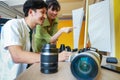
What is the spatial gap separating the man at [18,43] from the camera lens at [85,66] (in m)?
0.42

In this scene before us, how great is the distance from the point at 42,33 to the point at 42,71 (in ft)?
3.24

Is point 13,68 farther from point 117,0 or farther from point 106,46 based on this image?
point 117,0

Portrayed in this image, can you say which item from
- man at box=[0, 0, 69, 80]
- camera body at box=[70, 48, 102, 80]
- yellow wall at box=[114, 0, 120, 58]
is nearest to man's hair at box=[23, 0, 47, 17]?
man at box=[0, 0, 69, 80]

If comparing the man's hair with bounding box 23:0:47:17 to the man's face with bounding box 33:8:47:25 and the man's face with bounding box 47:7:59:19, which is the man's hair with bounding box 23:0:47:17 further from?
the man's face with bounding box 47:7:59:19

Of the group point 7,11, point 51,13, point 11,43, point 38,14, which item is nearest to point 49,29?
point 51,13

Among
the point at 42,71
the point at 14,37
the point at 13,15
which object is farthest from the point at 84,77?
the point at 13,15

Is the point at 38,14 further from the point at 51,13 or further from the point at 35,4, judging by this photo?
the point at 51,13

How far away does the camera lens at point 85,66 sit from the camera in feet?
1.63

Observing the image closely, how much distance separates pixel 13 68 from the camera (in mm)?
1096

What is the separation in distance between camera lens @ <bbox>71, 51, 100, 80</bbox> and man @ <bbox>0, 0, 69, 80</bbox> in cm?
42

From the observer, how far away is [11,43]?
988mm

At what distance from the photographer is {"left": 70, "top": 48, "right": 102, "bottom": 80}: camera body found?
0.50 m

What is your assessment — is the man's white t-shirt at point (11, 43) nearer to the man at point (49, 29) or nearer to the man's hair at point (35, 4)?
the man's hair at point (35, 4)

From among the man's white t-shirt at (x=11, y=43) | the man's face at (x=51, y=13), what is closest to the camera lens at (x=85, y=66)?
the man's white t-shirt at (x=11, y=43)
